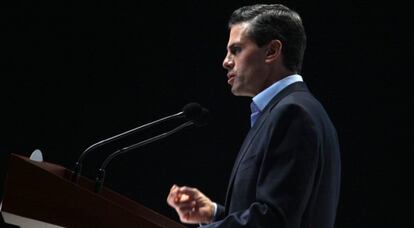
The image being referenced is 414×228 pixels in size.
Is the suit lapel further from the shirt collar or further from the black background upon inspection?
the black background

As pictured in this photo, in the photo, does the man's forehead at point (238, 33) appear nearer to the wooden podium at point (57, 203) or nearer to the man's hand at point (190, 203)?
the man's hand at point (190, 203)

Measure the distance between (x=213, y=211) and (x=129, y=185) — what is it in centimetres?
177

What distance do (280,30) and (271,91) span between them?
0.20 m

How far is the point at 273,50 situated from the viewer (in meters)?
1.79

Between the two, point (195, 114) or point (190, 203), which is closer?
point (190, 203)

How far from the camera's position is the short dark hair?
5.88 feet

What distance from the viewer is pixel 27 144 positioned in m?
3.35

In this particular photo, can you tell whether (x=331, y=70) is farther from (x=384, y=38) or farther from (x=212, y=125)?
(x=212, y=125)

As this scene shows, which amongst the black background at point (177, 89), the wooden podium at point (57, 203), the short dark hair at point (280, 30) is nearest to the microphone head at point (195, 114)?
the short dark hair at point (280, 30)

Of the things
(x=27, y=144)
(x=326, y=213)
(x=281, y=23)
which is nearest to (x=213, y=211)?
(x=326, y=213)

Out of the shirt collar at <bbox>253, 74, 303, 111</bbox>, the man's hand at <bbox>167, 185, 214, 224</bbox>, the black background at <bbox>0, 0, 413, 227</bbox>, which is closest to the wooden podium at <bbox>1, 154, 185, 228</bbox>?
the man's hand at <bbox>167, 185, 214, 224</bbox>

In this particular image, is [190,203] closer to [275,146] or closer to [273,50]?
[275,146]

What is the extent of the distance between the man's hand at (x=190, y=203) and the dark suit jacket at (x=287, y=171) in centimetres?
7

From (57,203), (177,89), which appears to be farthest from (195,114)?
(177,89)
